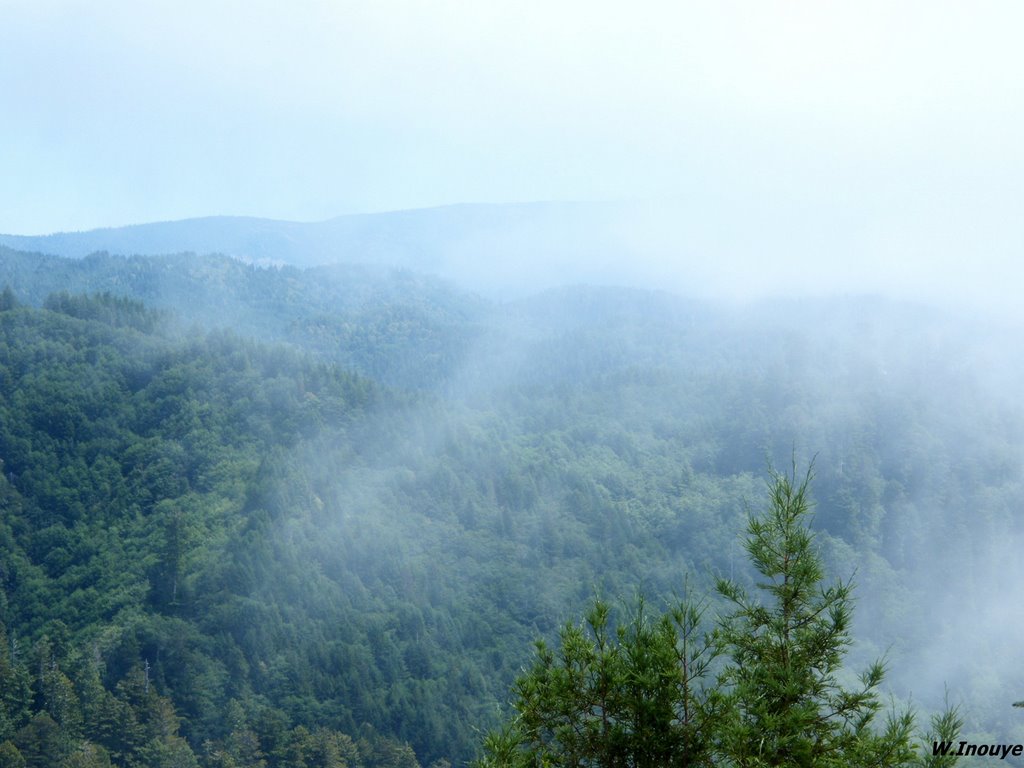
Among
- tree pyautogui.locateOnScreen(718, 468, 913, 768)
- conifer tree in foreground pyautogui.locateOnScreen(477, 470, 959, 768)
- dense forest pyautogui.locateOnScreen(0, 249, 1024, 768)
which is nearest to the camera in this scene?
tree pyautogui.locateOnScreen(718, 468, 913, 768)

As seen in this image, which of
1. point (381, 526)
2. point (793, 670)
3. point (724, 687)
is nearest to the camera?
point (793, 670)

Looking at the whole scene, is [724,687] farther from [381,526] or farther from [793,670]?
[381,526]

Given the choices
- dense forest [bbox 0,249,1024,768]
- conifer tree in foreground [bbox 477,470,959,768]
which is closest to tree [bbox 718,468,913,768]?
conifer tree in foreground [bbox 477,470,959,768]

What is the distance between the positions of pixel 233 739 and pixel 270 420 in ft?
175

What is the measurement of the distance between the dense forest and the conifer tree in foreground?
2945 cm

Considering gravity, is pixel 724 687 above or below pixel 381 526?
above

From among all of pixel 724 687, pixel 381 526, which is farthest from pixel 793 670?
pixel 381 526

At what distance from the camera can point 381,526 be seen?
305ft

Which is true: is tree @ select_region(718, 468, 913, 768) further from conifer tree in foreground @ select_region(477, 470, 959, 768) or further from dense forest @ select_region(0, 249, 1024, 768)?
dense forest @ select_region(0, 249, 1024, 768)

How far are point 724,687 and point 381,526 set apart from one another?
8638 centimetres

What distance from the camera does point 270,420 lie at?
10388 centimetres

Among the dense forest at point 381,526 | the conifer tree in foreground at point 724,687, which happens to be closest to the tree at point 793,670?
the conifer tree in foreground at point 724,687

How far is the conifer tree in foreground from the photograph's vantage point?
8.05 metres

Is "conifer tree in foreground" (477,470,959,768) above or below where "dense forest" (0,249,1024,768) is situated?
above
